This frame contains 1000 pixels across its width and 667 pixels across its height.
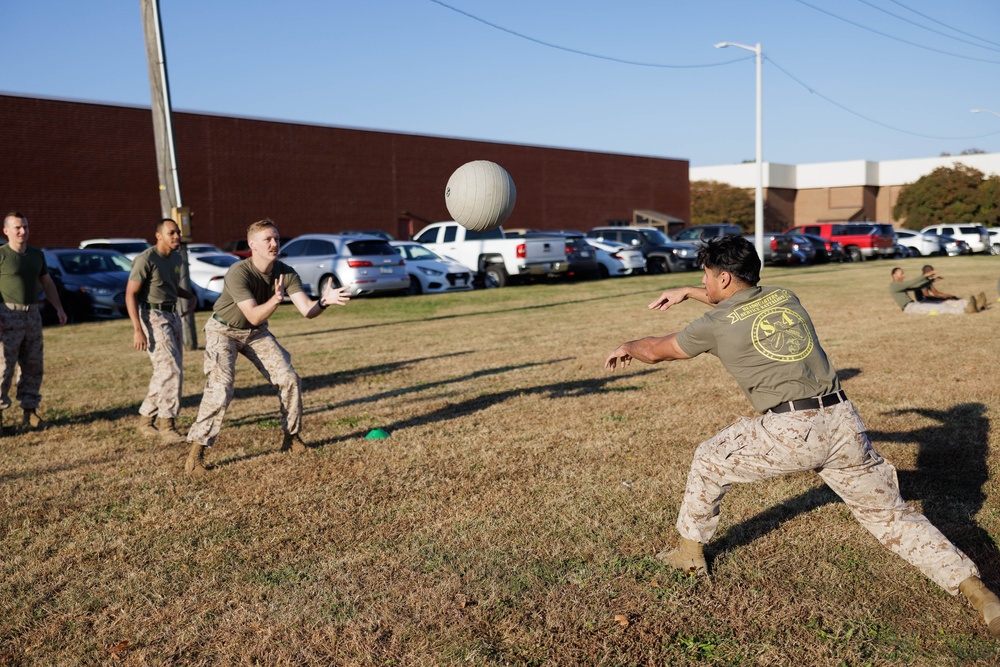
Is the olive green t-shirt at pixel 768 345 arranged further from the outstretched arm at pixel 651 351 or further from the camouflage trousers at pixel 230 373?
the camouflage trousers at pixel 230 373

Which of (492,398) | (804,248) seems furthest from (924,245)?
(492,398)

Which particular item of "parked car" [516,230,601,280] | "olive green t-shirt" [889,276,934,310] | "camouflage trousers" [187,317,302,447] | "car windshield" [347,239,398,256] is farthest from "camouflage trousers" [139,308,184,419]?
"parked car" [516,230,601,280]

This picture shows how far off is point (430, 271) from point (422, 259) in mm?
423

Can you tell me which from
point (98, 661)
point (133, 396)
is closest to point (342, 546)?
point (98, 661)

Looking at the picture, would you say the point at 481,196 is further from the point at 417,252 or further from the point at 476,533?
the point at 417,252

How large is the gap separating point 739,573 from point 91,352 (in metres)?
11.7

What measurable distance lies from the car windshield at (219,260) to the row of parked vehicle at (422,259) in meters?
0.02

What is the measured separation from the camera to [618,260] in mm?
28672

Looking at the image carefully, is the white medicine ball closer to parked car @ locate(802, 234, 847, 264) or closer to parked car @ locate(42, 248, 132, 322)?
parked car @ locate(42, 248, 132, 322)

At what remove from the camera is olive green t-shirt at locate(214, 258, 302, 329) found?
6.34 m

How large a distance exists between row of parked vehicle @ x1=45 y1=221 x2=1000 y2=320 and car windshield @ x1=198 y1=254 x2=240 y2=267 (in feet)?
0.08

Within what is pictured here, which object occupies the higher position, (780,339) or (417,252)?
(780,339)

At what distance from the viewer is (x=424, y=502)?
18.5 ft

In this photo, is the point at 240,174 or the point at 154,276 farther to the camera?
the point at 240,174
